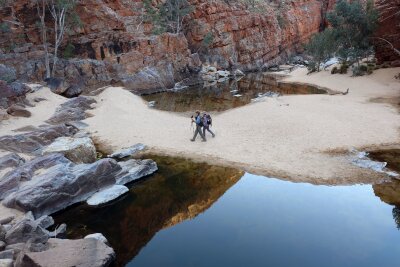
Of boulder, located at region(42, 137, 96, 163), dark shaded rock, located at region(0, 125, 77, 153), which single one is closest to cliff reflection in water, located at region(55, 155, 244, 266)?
boulder, located at region(42, 137, 96, 163)

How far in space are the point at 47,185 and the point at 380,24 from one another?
45.2 m

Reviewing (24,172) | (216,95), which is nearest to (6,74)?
(24,172)

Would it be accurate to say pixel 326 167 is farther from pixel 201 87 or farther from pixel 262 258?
pixel 201 87

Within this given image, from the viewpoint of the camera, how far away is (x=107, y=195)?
15.7 m

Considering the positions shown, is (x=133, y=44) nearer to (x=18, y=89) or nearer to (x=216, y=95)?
(x=216, y=95)

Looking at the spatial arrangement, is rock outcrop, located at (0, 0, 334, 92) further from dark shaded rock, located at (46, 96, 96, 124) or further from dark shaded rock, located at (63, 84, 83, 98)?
dark shaded rock, located at (46, 96, 96, 124)

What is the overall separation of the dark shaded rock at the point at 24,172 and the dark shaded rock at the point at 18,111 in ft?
40.8

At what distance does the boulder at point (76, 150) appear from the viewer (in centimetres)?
1973

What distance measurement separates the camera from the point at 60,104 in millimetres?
33312

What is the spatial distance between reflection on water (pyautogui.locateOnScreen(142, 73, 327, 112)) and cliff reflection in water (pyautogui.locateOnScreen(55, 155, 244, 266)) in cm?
1715

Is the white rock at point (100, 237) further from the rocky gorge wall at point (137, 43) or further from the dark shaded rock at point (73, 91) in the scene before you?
the rocky gorge wall at point (137, 43)

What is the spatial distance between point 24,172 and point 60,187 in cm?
265

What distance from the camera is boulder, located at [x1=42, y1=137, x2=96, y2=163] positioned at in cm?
1973

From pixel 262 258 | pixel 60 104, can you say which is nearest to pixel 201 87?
pixel 60 104
